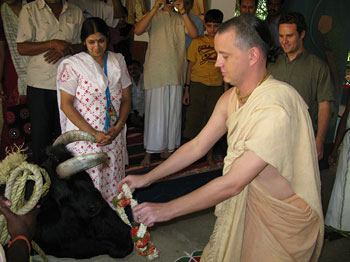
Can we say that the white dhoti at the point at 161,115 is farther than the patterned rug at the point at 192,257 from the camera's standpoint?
Yes

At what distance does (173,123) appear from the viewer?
5.09 metres

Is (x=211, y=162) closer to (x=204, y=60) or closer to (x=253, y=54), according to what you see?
(x=204, y=60)

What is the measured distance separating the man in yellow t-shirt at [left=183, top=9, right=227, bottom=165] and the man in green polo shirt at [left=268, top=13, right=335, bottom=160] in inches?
58.4

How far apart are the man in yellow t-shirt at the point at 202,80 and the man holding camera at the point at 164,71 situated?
6.0 inches

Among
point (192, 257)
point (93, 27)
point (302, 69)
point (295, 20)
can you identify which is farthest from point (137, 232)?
point (295, 20)

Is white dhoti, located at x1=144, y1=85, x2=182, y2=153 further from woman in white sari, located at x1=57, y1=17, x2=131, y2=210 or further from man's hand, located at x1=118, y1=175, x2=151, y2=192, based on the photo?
man's hand, located at x1=118, y1=175, x2=151, y2=192

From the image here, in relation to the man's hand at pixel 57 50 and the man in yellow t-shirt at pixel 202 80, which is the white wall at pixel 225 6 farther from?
the man's hand at pixel 57 50

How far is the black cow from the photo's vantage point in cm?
205

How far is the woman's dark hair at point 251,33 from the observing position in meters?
1.77

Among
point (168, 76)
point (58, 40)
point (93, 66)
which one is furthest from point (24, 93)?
point (168, 76)

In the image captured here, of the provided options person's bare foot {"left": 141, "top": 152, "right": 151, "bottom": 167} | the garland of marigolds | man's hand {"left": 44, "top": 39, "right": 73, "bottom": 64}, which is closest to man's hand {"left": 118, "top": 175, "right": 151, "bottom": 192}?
the garland of marigolds

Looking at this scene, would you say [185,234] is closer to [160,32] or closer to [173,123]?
[173,123]

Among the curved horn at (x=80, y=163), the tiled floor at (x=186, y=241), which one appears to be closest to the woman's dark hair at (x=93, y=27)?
the curved horn at (x=80, y=163)

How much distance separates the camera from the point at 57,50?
3588 mm
